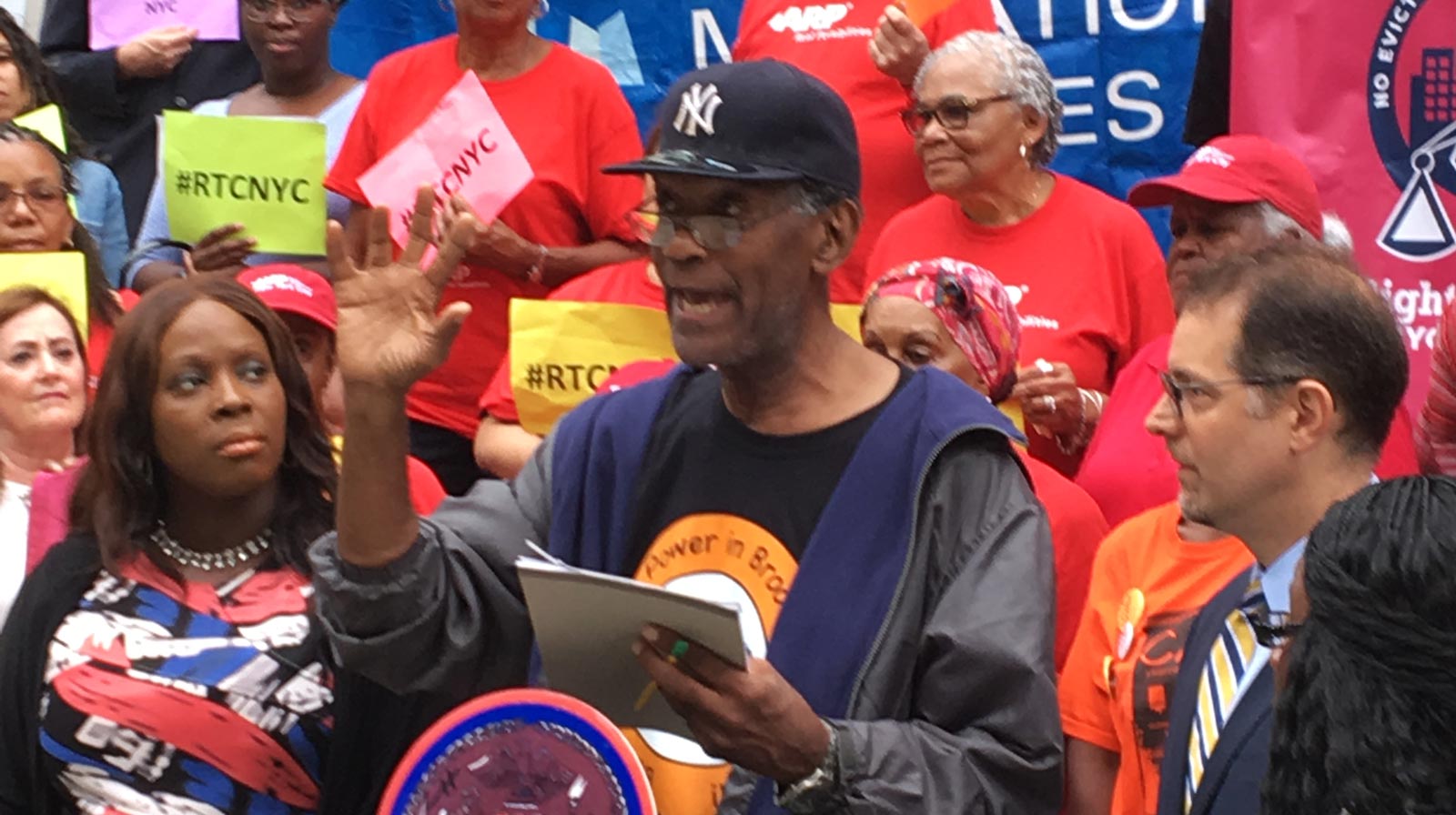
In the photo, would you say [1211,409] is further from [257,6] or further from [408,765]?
[257,6]

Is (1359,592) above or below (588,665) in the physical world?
above

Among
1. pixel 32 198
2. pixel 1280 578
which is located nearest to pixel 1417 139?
pixel 1280 578

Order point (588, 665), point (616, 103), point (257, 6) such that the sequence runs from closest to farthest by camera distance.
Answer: point (588, 665) < point (616, 103) < point (257, 6)

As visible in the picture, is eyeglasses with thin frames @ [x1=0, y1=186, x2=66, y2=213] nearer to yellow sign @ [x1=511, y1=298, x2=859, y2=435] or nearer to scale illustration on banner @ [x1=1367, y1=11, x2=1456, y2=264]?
yellow sign @ [x1=511, y1=298, x2=859, y2=435]

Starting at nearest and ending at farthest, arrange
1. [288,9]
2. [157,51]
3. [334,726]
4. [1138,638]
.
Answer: [1138,638] < [334,726] < [288,9] < [157,51]

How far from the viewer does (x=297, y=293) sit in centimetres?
503

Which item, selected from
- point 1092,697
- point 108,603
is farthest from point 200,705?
point 1092,697

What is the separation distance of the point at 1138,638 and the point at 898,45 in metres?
2.25

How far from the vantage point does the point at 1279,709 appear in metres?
2.23

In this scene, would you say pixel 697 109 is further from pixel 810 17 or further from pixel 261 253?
pixel 261 253

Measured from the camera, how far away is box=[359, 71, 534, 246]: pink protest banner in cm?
554

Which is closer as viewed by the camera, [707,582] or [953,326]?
[707,582]

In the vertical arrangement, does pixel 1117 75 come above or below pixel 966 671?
below

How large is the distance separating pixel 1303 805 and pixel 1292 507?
3.02 feet
